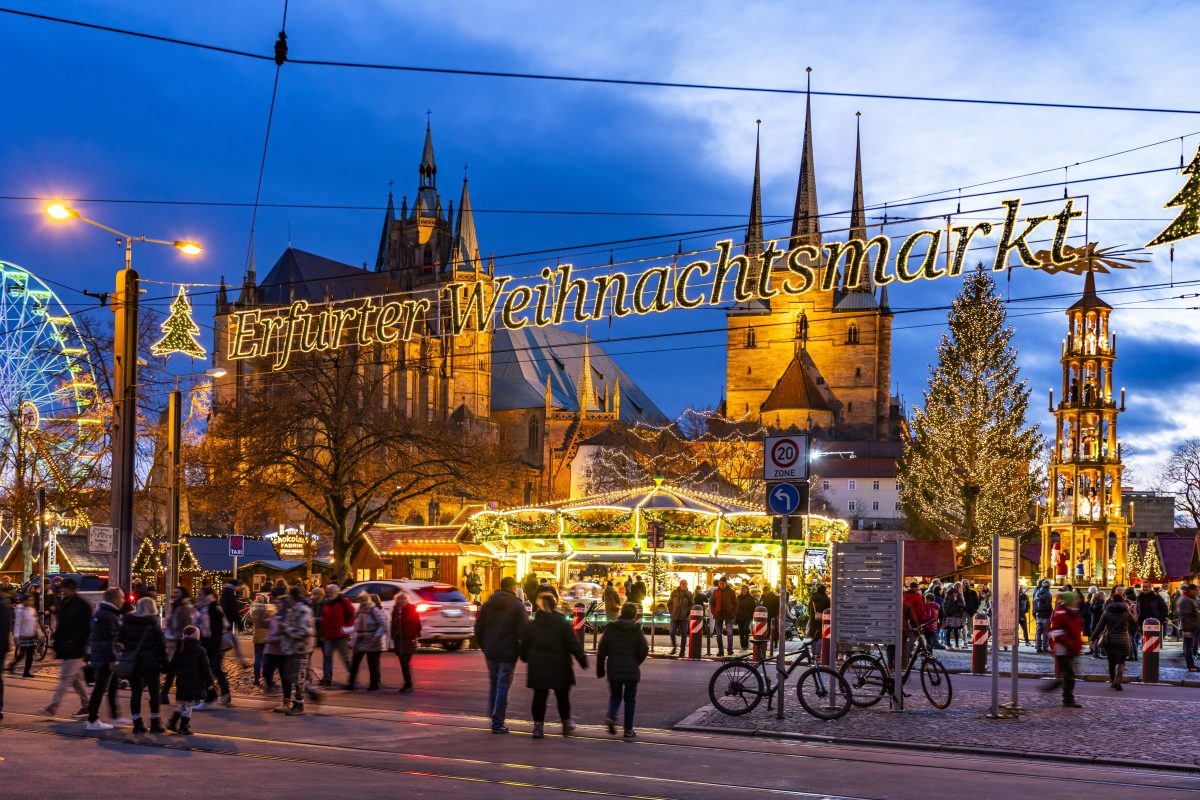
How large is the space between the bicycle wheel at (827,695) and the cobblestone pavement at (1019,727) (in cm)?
16

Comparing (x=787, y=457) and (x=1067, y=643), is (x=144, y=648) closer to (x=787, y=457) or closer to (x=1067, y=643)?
(x=787, y=457)

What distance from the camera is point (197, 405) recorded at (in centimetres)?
4591

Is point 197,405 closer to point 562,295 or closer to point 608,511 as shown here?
point 608,511

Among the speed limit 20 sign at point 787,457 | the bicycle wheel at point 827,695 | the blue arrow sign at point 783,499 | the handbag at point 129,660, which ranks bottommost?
the bicycle wheel at point 827,695

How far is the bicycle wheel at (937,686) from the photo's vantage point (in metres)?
17.5

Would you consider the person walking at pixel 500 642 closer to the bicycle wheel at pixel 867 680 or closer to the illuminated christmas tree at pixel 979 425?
the bicycle wheel at pixel 867 680

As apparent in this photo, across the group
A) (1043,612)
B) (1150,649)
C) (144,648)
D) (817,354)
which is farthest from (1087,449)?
(817,354)

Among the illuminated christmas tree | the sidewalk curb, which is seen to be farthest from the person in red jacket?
the illuminated christmas tree

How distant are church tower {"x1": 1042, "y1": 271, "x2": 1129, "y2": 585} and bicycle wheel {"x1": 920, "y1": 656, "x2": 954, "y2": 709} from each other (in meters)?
30.9

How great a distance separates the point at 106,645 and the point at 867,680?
8975mm

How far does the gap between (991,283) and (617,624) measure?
4982 cm

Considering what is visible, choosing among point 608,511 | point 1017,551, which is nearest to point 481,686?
point 1017,551

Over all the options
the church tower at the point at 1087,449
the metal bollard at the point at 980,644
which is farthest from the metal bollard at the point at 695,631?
the church tower at the point at 1087,449

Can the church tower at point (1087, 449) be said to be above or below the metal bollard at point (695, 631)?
above
